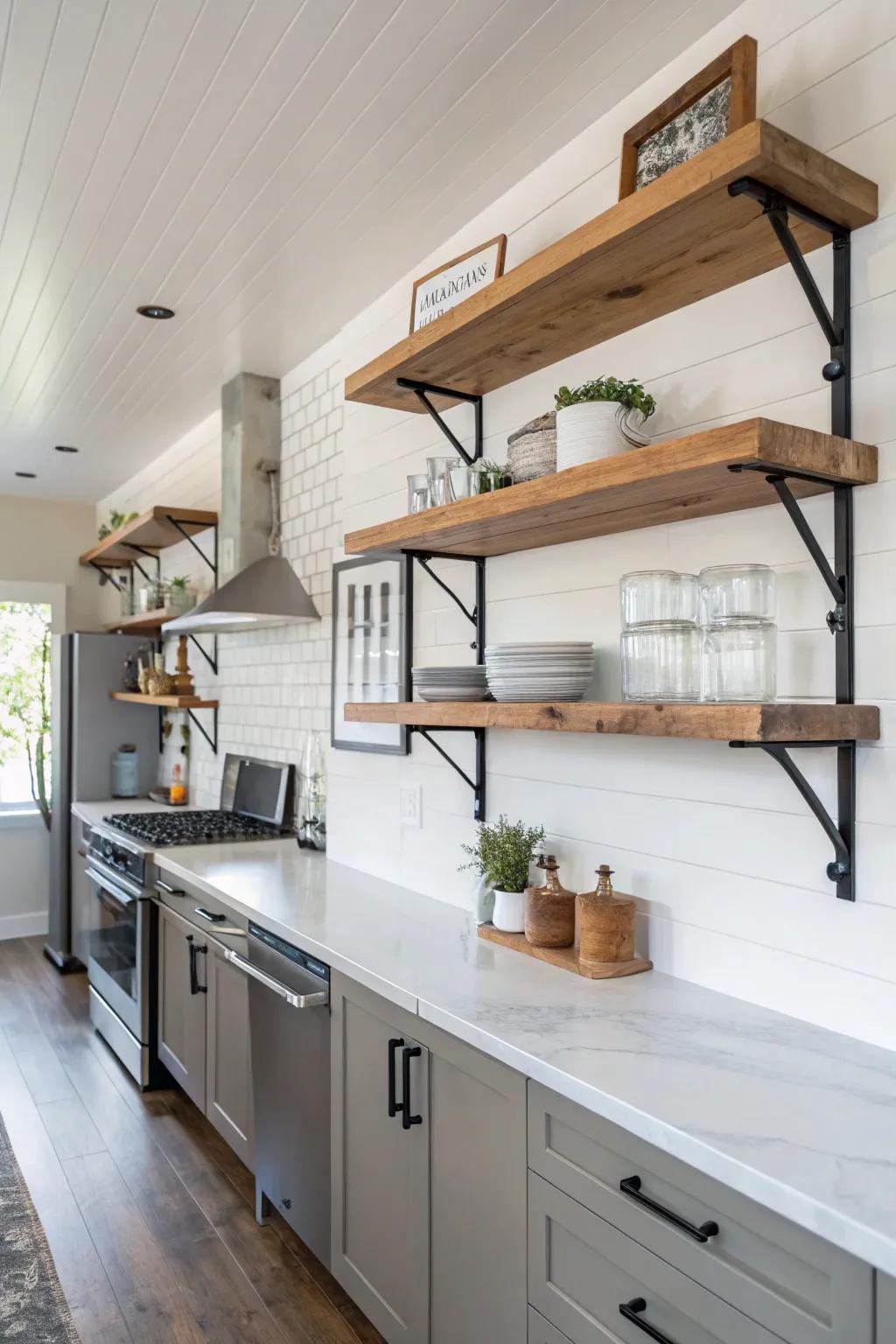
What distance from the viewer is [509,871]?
225 cm

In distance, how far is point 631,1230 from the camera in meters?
1.36

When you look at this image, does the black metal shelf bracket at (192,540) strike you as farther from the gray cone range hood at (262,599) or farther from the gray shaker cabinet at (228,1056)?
the gray shaker cabinet at (228,1056)

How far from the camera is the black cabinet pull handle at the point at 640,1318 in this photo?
1304mm

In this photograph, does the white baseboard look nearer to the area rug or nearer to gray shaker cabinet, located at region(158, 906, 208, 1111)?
gray shaker cabinet, located at region(158, 906, 208, 1111)

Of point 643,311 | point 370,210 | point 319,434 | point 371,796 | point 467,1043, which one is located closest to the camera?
point 467,1043

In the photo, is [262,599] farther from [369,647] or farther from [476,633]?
[476,633]

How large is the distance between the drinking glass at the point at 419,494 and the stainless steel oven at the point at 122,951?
75.3 inches

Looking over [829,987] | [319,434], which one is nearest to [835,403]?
[829,987]

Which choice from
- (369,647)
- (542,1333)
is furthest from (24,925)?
(542,1333)

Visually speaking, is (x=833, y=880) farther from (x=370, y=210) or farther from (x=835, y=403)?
(x=370, y=210)

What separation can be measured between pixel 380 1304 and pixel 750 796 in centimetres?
133

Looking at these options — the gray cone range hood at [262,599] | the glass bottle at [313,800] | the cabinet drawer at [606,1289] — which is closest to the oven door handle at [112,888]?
the glass bottle at [313,800]

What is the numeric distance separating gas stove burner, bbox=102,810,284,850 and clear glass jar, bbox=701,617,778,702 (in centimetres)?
256

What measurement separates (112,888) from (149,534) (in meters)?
1.96
